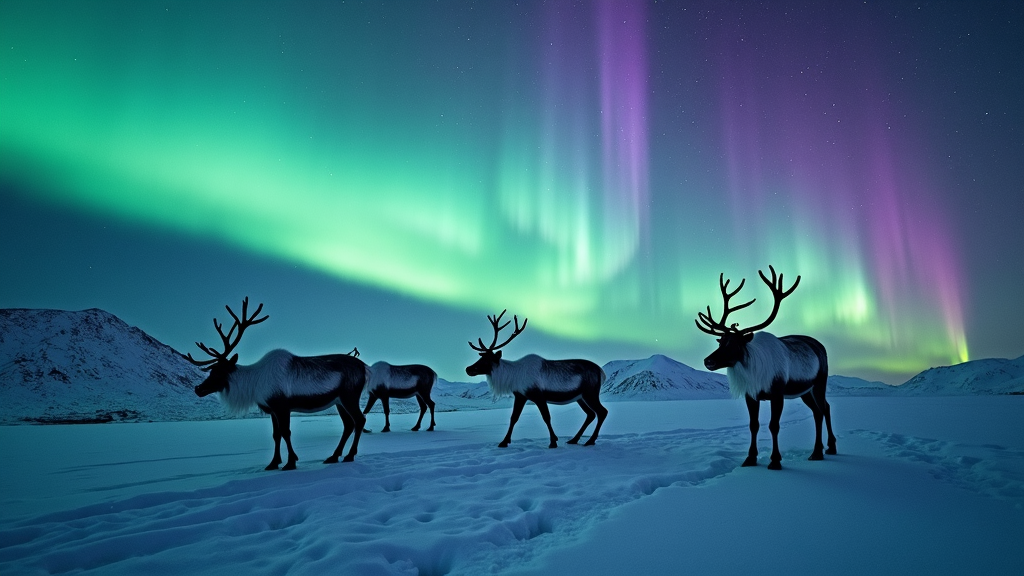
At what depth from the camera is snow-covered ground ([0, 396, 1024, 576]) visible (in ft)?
10.7

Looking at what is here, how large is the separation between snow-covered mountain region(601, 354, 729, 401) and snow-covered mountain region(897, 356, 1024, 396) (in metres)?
52.7

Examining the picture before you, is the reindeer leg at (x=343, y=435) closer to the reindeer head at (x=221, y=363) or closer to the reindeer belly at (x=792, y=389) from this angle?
the reindeer head at (x=221, y=363)

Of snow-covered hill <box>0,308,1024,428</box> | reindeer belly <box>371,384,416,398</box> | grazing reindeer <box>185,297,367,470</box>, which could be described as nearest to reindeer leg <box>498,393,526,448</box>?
grazing reindeer <box>185,297,367,470</box>

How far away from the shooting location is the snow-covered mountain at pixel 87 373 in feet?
102

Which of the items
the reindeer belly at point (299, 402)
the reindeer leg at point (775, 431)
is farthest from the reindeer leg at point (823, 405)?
the reindeer belly at point (299, 402)

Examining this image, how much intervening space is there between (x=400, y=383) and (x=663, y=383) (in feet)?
499

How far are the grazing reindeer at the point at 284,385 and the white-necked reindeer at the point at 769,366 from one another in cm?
667

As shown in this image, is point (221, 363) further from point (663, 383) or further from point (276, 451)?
point (663, 383)

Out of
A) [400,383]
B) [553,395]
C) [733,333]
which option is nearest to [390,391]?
[400,383]

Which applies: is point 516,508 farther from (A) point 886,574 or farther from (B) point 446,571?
(A) point 886,574

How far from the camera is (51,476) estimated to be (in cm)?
705

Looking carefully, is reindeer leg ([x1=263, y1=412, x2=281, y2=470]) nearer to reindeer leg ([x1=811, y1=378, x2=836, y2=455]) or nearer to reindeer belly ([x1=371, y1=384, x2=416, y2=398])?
reindeer belly ([x1=371, y1=384, x2=416, y2=398])

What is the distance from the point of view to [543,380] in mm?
11102

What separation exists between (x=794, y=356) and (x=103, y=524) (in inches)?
389
